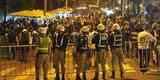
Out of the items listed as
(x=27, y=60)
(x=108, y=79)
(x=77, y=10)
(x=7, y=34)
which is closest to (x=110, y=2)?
(x=77, y=10)

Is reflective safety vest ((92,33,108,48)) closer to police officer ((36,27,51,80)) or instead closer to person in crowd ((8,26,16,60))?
police officer ((36,27,51,80))

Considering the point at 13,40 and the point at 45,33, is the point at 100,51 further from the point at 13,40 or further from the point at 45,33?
the point at 13,40

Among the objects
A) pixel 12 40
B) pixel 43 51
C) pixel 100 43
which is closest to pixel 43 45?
pixel 43 51

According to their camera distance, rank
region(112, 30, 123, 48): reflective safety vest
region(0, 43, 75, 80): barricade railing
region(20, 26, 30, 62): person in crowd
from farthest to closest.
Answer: region(20, 26, 30, 62): person in crowd → region(0, 43, 75, 80): barricade railing → region(112, 30, 123, 48): reflective safety vest

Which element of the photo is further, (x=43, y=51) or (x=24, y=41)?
(x=24, y=41)

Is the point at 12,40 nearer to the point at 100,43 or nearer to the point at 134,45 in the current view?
the point at 134,45

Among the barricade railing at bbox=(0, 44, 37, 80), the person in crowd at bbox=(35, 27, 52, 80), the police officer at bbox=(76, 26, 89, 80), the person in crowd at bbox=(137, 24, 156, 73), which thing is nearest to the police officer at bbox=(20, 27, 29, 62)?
the barricade railing at bbox=(0, 44, 37, 80)

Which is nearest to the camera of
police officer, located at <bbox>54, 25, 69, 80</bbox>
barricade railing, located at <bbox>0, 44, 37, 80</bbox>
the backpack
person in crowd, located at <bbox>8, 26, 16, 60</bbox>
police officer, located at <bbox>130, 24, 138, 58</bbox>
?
police officer, located at <bbox>54, 25, 69, 80</bbox>

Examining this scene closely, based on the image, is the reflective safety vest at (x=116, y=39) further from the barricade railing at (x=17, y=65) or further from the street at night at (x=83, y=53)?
the barricade railing at (x=17, y=65)

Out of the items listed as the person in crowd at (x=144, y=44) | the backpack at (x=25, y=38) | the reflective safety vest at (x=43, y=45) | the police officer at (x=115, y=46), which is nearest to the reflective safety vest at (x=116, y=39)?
the police officer at (x=115, y=46)

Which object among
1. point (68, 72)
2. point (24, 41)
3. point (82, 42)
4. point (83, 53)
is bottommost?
point (68, 72)

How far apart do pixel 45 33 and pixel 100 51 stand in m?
2.13

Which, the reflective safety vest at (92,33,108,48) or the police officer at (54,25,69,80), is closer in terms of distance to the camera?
the police officer at (54,25,69,80)

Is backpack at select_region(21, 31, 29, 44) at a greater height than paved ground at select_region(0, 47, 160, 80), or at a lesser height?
greater
